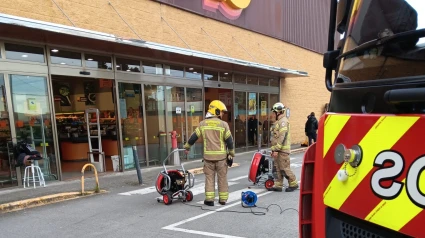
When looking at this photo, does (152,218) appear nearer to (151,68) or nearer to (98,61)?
(98,61)

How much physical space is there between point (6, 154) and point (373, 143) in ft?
29.4

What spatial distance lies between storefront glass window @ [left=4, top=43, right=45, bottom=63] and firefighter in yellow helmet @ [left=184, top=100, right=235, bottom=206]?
517cm

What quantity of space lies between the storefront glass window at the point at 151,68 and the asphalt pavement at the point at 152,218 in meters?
5.17

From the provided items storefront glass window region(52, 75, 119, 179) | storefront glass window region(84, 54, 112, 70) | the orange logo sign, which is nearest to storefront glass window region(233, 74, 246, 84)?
the orange logo sign

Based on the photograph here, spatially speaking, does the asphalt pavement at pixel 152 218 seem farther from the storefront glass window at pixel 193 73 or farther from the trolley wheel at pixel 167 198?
the storefront glass window at pixel 193 73

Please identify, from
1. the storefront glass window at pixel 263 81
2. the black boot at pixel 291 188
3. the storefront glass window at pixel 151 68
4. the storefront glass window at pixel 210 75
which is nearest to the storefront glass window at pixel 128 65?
the storefront glass window at pixel 151 68

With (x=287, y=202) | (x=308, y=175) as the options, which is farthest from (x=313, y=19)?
(x=308, y=175)

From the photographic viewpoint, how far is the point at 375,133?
5.40ft

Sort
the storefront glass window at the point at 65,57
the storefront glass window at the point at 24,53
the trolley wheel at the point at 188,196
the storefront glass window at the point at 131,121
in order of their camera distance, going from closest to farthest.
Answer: the trolley wheel at the point at 188,196 < the storefront glass window at the point at 24,53 < the storefront glass window at the point at 65,57 < the storefront glass window at the point at 131,121

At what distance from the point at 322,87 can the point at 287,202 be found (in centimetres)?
1860

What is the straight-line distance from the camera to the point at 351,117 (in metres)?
1.82

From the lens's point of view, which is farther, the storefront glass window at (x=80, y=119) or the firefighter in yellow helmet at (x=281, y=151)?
the storefront glass window at (x=80, y=119)

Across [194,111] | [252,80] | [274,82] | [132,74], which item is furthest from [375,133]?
[274,82]

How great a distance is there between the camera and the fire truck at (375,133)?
4.87 ft
